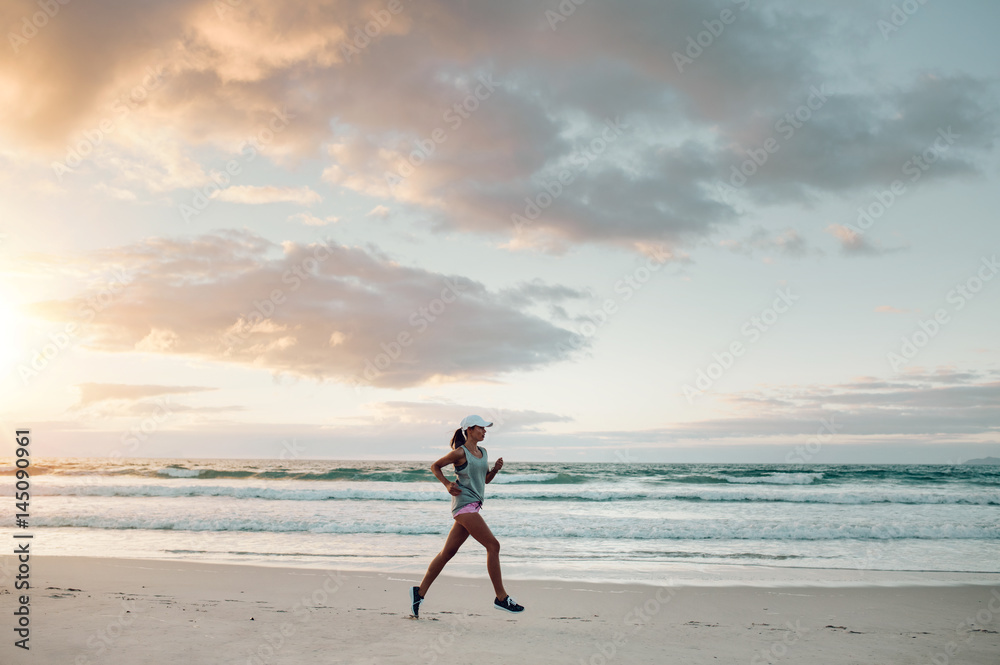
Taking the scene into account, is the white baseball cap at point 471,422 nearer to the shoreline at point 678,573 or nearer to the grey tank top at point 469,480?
the grey tank top at point 469,480

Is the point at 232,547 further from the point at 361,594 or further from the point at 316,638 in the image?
the point at 316,638

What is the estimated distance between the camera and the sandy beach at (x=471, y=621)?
5227 mm

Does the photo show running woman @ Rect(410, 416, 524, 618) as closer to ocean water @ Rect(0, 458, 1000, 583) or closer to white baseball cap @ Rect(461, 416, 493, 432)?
white baseball cap @ Rect(461, 416, 493, 432)

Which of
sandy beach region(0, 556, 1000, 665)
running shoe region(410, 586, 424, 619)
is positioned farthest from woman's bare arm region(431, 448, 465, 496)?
sandy beach region(0, 556, 1000, 665)

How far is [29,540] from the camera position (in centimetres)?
1291

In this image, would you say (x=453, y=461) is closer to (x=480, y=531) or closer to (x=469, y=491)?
(x=469, y=491)

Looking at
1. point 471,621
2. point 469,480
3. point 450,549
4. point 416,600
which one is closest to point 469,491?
point 469,480

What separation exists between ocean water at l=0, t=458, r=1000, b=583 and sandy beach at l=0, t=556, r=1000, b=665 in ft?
4.71

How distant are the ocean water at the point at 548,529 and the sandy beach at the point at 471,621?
4.71ft

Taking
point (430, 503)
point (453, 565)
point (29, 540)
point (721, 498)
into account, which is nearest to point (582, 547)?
point (453, 565)

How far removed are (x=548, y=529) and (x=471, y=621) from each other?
8.51 m

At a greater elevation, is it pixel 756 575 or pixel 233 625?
pixel 233 625

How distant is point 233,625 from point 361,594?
2030mm

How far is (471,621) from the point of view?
6348 mm
